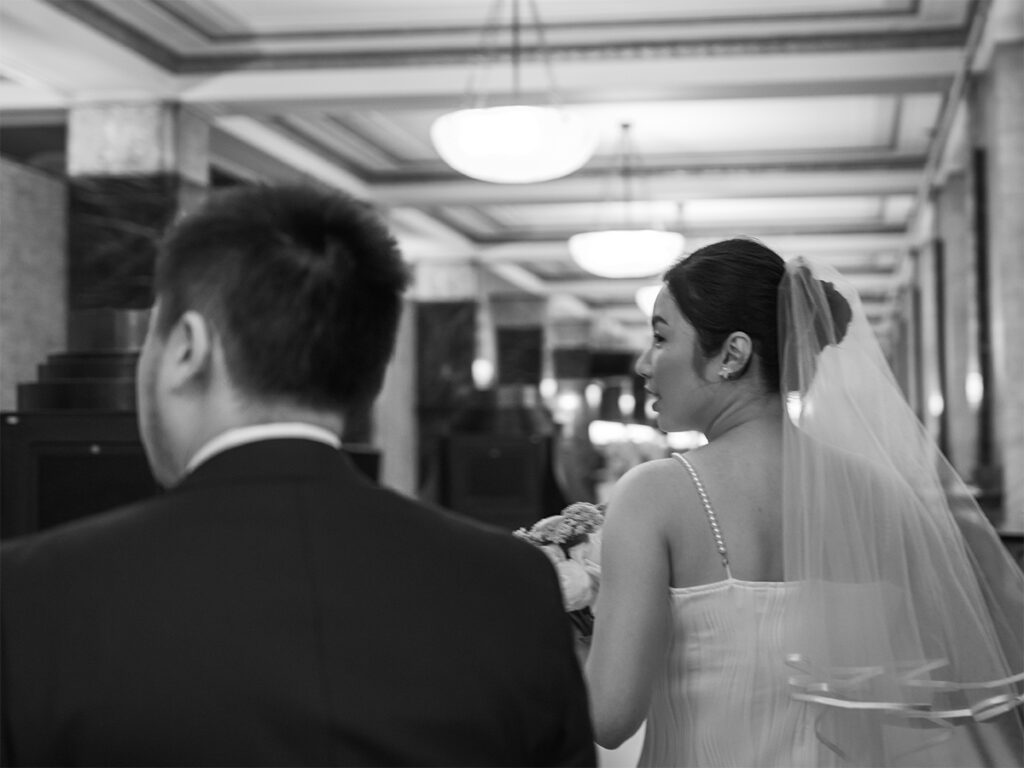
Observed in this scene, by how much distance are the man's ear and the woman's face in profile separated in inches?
39.4

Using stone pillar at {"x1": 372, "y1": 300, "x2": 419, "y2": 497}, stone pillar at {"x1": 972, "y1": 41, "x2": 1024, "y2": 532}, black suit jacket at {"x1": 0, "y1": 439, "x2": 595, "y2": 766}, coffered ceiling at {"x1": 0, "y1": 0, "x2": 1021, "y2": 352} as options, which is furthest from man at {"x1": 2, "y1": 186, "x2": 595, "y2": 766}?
stone pillar at {"x1": 372, "y1": 300, "x2": 419, "y2": 497}

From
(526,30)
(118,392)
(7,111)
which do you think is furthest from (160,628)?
(7,111)

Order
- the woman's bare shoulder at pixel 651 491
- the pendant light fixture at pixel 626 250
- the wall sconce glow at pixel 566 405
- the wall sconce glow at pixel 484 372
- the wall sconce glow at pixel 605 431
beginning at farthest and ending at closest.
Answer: the wall sconce glow at pixel 566 405
the wall sconce glow at pixel 484 372
the wall sconce glow at pixel 605 431
the pendant light fixture at pixel 626 250
the woman's bare shoulder at pixel 651 491

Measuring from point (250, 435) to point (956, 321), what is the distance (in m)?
10.9

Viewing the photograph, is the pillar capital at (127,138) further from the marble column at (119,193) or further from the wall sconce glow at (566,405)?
the wall sconce glow at (566,405)

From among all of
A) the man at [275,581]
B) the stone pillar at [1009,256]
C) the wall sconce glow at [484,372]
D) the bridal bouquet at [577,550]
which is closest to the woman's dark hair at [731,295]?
the bridal bouquet at [577,550]

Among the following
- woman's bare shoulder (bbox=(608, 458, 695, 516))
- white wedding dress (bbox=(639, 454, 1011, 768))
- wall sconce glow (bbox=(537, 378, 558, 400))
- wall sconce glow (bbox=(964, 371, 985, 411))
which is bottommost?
white wedding dress (bbox=(639, 454, 1011, 768))

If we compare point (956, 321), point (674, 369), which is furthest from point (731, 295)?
point (956, 321)

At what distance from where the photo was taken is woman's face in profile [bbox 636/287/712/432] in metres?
1.99

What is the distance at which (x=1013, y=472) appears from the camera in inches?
303

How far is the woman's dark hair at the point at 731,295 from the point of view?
1981 millimetres

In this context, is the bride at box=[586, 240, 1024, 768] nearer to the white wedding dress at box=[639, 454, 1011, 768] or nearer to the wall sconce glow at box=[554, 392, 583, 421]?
the white wedding dress at box=[639, 454, 1011, 768]

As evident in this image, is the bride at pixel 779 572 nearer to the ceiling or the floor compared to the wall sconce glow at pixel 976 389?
nearer to the floor

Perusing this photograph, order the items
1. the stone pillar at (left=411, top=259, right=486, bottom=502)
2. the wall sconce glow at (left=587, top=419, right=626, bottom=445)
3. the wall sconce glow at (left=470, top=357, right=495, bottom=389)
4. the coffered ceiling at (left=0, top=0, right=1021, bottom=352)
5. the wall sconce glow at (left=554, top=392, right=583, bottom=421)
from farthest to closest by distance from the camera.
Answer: the wall sconce glow at (left=554, top=392, right=583, bottom=421) → the wall sconce glow at (left=470, top=357, right=495, bottom=389) → the wall sconce glow at (left=587, top=419, right=626, bottom=445) → the stone pillar at (left=411, top=259, right=486, bottom=502) → the coffered ceiling at (left=0, top=0, right=1021, bottom=352)
